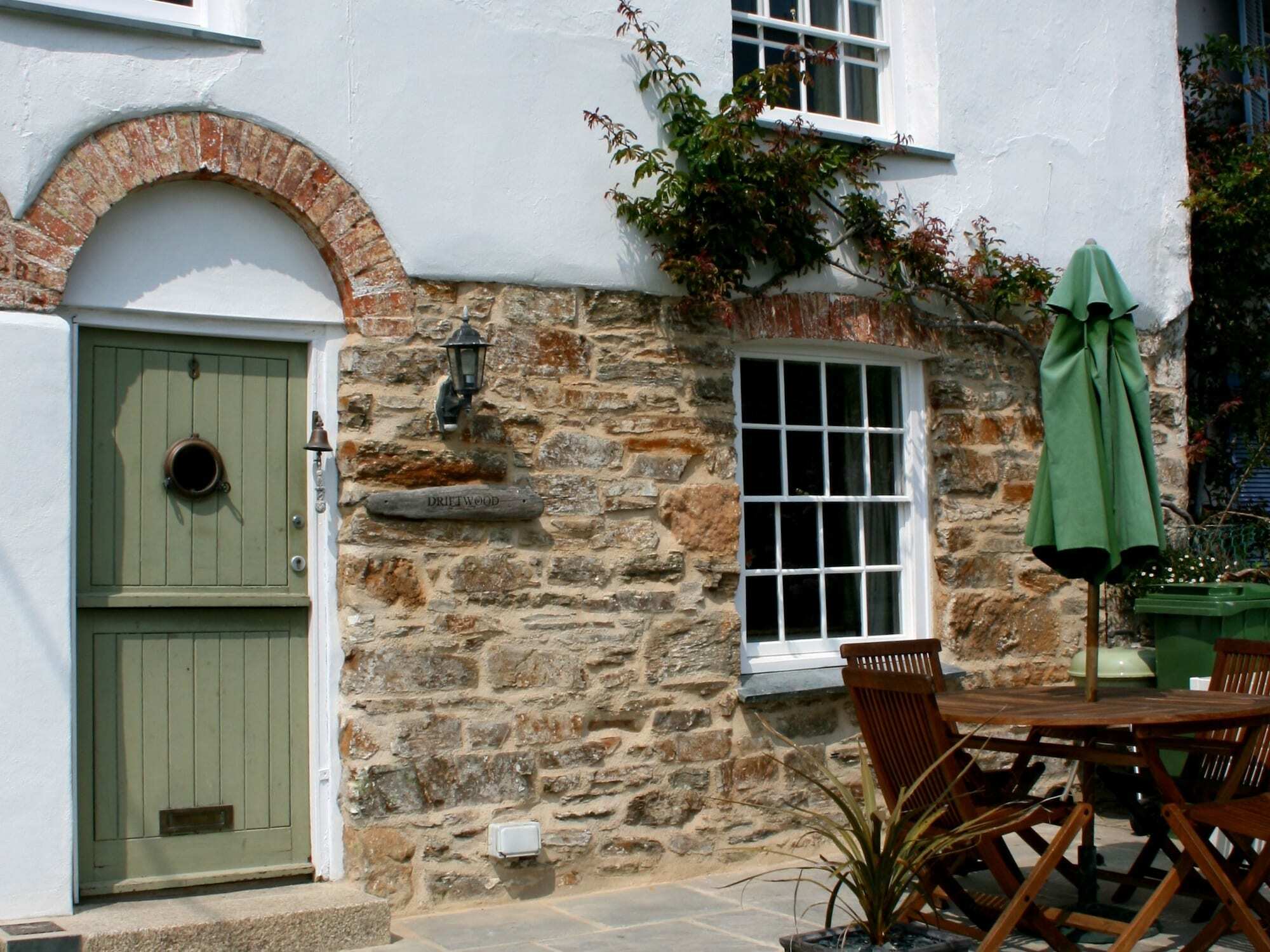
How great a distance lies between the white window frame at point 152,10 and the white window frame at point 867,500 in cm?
Answer: 274

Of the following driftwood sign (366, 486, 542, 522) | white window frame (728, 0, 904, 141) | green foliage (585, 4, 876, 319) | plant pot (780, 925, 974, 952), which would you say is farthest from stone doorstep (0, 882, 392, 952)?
white window frame (728, 0, 904, 141)

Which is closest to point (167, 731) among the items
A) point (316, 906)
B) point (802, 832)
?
point (316, 906)

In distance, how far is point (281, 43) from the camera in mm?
5500

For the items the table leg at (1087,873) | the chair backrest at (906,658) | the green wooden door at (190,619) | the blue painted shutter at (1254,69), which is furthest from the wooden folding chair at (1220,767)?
the blue painted shutter at (1254,69)

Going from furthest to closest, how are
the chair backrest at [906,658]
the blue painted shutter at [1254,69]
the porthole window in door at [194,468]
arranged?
the blue painted shutter at [1254,69], the chair backrest at [906,658], the porthole window in door at [194,468]

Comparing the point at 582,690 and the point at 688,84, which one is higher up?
the point at 688,84

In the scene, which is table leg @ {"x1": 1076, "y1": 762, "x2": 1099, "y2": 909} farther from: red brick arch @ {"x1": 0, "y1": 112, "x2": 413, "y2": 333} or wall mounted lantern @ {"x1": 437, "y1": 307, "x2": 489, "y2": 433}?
red brick arch @ {"x1": 0, "y1": 112, "x2": 413, "y2": 333}

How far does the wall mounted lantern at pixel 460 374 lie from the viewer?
5562 millimetres

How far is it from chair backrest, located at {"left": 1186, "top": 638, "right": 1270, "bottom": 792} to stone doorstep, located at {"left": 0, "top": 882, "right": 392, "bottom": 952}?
10.5ft

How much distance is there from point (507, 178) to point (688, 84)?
3.53ft

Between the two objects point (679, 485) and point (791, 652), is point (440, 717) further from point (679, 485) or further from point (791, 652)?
point (791, 652)

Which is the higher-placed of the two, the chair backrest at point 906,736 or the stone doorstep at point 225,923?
the chair backrest at point 906,736

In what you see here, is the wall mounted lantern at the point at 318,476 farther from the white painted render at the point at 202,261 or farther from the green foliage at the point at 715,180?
the green foliage at the point at 715,180

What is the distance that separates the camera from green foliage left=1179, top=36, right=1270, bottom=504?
835cm
